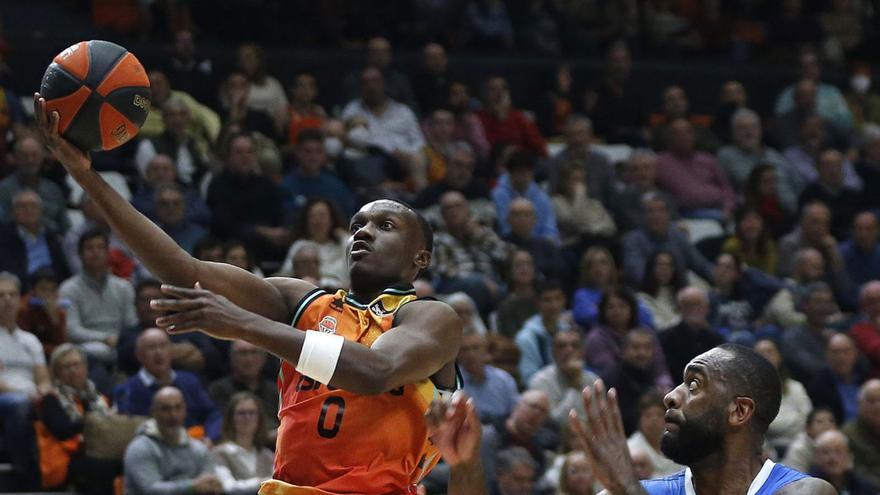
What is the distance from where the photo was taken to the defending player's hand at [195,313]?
456 centimetres

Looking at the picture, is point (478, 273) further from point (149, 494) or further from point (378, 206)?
point (378, 206)

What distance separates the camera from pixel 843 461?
36.0 feet

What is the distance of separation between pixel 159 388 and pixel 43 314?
115 cm

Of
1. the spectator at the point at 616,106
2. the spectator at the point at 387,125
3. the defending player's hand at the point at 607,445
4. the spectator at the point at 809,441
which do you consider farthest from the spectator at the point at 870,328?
the defending player's hand at the point at 607,445

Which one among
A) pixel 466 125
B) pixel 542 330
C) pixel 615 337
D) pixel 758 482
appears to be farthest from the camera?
pixel 466 125

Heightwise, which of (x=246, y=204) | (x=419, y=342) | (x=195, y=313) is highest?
(x=195, y=313)

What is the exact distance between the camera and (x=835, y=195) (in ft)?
51.3

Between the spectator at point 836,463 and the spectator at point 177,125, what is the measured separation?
5720 millimetres

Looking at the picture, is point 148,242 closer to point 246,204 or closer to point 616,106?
point 246,204

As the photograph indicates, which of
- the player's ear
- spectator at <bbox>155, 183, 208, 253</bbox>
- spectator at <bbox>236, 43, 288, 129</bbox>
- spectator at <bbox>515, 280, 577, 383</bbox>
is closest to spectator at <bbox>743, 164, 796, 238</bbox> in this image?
spectator at <bbox>515, 280, 577, 383</bbox>

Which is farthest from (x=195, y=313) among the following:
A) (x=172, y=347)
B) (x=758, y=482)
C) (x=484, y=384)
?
(x=484, y=384)

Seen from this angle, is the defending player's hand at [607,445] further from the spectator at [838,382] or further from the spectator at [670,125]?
the spectator at [670,125]

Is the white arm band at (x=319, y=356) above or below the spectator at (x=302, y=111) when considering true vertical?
above

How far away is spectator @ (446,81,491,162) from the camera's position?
49.4 feet
